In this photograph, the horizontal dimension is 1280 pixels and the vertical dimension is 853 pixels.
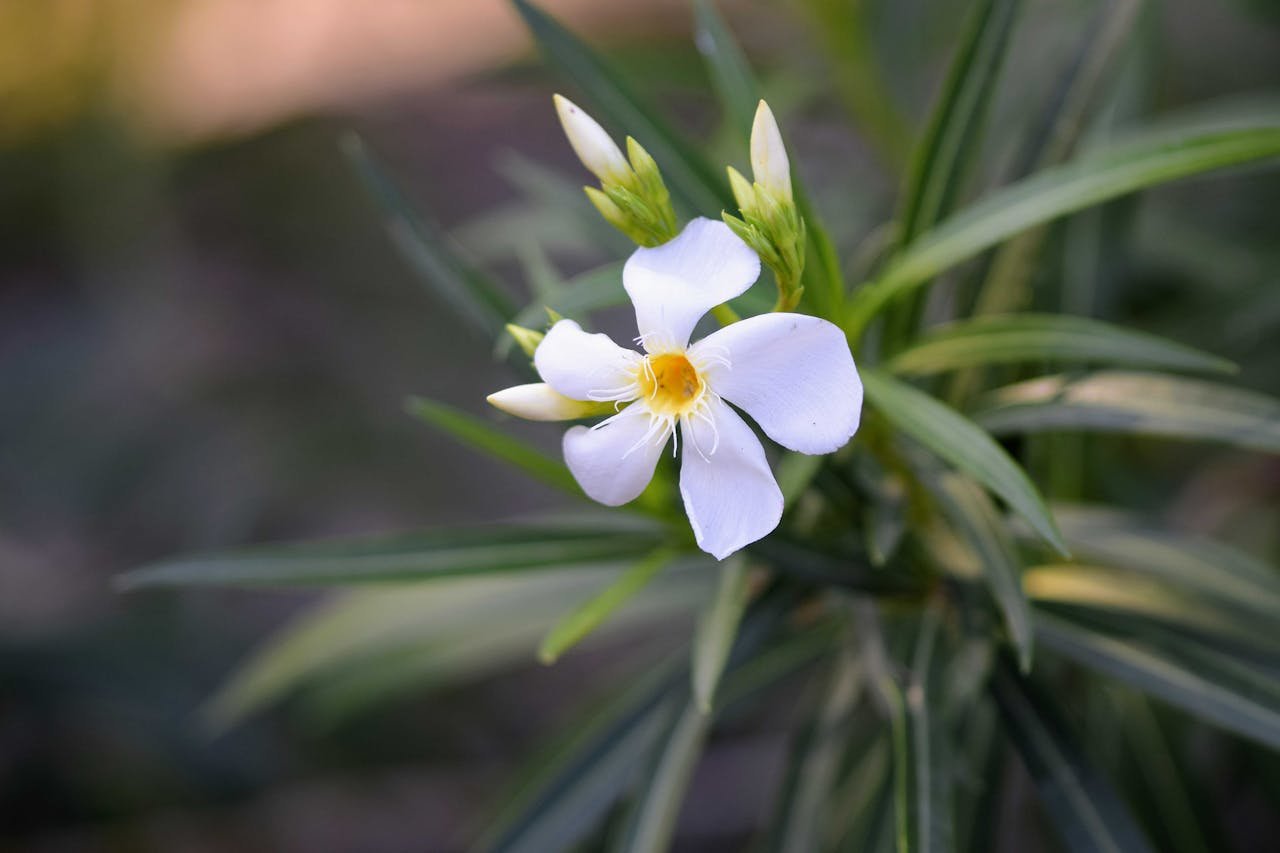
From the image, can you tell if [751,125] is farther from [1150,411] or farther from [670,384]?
Result: [1150,411]

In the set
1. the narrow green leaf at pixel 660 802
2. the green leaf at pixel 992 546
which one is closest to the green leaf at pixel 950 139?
the green leaf at pixel 992 546

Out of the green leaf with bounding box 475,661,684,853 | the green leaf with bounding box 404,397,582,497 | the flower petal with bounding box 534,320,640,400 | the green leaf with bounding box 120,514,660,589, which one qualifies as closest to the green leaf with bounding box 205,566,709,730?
the green leaf with bounding box 475,661,684,853

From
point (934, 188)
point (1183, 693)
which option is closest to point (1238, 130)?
point (934, 188)

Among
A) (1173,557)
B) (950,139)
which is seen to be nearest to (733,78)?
(950,139)

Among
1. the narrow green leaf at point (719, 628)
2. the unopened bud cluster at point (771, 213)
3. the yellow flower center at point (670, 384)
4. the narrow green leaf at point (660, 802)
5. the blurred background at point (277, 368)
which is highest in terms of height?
the blurred background at point (277, 368)

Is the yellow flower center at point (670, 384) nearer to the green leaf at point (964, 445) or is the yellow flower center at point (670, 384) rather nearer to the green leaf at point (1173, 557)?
the green leaf at point (964, 445)

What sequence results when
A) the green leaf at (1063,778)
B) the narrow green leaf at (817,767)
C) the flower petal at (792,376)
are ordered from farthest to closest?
the narrow green leaf at (817,767)
the green leaf at (1063,778)
the flower petal at (792,376)
